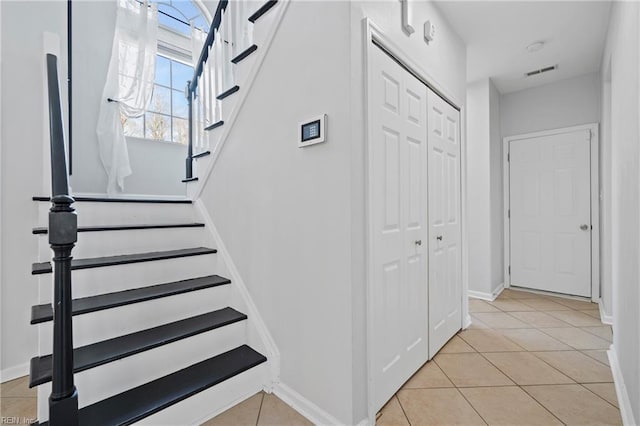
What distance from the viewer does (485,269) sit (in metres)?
3.66

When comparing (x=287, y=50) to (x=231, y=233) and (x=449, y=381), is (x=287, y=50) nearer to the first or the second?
(x=231, y=233)

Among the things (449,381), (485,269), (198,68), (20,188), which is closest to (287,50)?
(198,68)

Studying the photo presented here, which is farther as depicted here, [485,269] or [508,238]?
[508,238]

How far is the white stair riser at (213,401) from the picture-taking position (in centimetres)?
142

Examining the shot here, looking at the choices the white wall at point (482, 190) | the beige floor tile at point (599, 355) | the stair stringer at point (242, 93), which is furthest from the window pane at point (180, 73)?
the beige floor tile at point (599, 355)

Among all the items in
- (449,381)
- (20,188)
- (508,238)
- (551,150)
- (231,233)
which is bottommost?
(449,381)

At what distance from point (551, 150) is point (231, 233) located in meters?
4.05

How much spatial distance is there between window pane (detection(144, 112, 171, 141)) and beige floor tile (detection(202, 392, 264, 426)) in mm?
3207

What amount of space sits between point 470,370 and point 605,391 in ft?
2.40

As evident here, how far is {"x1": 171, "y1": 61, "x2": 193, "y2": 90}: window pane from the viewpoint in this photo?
393cm

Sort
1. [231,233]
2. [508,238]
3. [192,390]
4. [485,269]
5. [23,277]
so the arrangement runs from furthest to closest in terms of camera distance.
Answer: [508,238] < [485,269] < [231,233] < [23,277] < [192,390]

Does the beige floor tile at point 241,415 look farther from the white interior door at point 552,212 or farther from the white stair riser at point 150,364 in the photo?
the white interior door at point 552,212

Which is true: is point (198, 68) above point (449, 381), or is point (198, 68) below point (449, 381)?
above

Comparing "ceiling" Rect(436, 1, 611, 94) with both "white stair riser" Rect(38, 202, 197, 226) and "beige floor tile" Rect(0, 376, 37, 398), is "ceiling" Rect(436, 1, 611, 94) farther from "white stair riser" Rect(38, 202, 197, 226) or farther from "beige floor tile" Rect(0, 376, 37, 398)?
"beige floor tile" Rect(0, 376, 37, 398)
